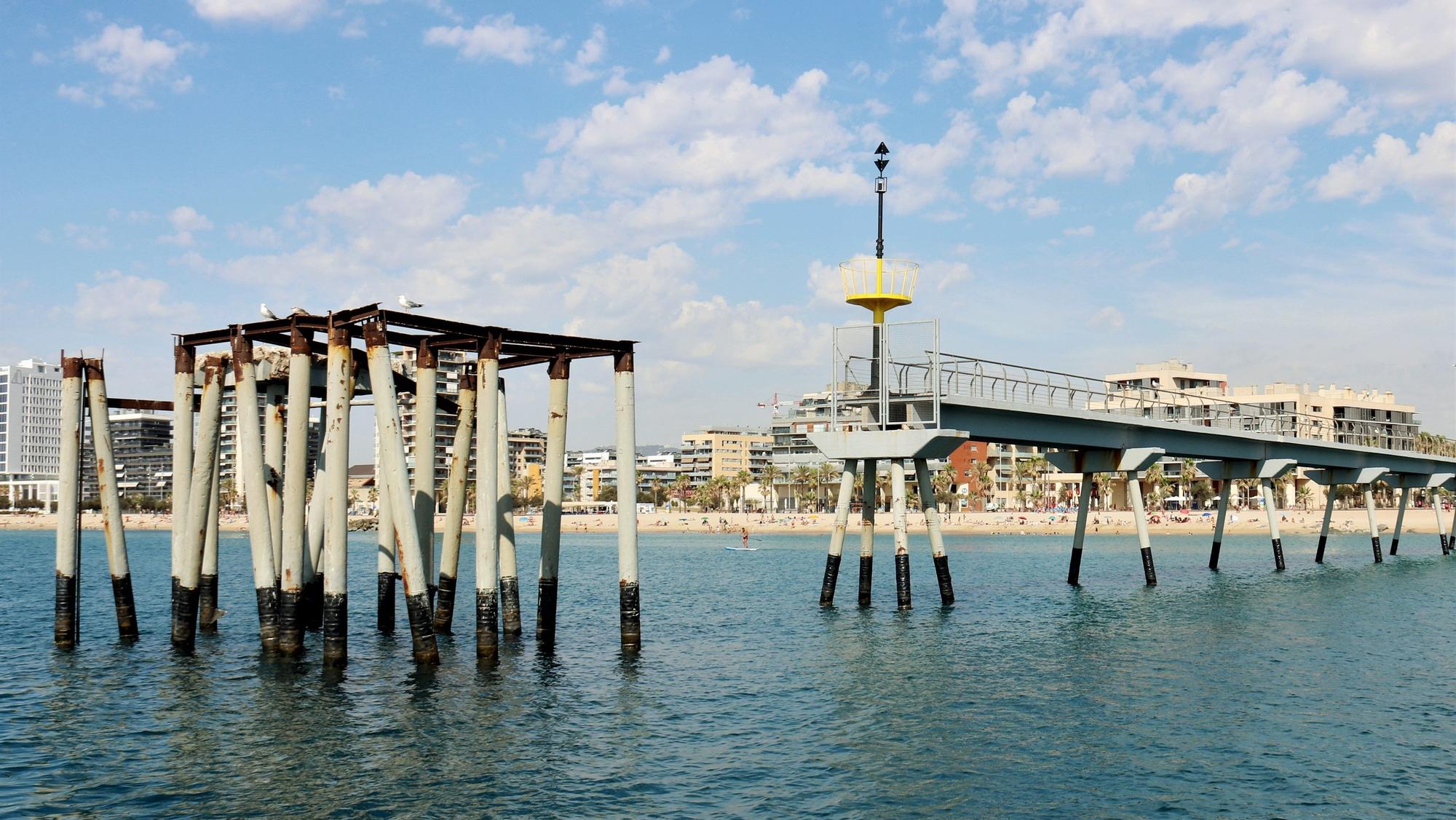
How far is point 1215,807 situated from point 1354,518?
149 meters

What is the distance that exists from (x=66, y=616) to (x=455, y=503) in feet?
41.3

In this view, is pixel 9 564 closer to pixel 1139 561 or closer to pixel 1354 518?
pixel 1139 561

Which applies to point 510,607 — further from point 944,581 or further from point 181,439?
point 944,581

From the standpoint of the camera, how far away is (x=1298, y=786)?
20438 millimetres

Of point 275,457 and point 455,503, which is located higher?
point 275,457

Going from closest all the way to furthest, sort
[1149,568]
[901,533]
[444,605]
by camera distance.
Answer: [444,605] < [901,533] < [1149,568]

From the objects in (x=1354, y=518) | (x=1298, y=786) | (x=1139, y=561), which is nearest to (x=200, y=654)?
(x=1298, y=786)

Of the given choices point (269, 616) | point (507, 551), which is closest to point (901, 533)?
point (507, 551)

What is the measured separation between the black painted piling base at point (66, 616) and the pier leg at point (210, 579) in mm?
3522

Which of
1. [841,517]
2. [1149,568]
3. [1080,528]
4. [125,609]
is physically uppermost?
[841,517]

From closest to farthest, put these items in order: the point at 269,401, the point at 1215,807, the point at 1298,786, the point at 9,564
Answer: the point at 1215,807 < the point at 1298,786 < the point at 269,401 < the point at 9,564

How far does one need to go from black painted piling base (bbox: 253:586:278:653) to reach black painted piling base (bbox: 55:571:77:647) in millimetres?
7656

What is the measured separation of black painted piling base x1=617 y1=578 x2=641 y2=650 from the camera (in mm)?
32344

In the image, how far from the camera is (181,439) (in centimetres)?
3447
